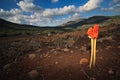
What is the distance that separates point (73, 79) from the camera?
548 centimetres

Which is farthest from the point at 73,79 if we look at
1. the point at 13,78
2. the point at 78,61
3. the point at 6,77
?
the point at 6,77

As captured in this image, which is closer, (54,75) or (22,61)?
(54,75)

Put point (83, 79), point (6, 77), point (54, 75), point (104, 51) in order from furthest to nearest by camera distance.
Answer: point (104, 51) < point (6, 77) < point (54, 75) < point (83, 79)

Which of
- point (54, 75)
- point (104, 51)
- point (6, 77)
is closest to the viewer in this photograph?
point (54, 75)

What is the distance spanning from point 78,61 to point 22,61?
10.1 ft

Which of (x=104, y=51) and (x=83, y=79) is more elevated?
(x=104, y=51)

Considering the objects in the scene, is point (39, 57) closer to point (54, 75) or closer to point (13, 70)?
point (13, 70)

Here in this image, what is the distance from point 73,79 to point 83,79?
1.20ft

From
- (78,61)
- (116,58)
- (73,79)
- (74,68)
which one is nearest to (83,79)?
(73,79)

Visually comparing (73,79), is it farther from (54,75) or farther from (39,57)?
(39,57)

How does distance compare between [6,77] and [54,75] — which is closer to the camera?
[54,75]

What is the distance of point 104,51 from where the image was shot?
8.05m

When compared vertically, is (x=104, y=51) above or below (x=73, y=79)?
above

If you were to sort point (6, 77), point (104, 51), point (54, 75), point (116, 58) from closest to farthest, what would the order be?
point (54, 75) → point (6, 77) → point (116, 58) → point (104, 51)
